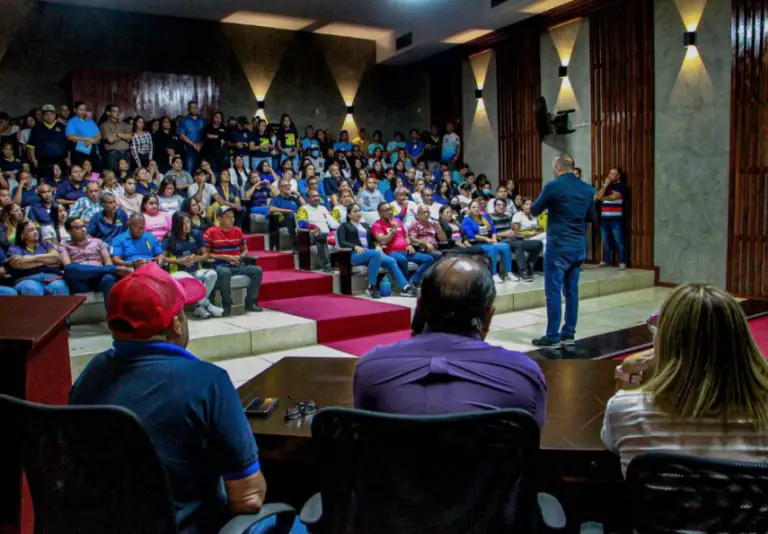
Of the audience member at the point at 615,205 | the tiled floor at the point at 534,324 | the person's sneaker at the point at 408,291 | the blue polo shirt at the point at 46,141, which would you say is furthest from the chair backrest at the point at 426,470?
the blue polo shirt at the point at 46,141

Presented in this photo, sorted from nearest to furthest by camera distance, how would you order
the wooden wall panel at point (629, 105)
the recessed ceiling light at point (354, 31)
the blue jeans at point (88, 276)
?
the blue jeans at point (88, 276)
the wooden wall panel at point (629, 105)
the recessed ceiling light at point (354, 31)

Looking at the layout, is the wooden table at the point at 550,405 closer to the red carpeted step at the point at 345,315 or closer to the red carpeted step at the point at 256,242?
the red carpeted step at the point at 345,315

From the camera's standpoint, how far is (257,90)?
36.9ft

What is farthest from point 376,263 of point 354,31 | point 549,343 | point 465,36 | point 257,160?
point 354,31

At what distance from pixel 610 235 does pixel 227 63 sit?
6836mm

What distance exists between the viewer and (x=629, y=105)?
27.5 feet

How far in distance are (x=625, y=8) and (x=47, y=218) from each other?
7255 mm

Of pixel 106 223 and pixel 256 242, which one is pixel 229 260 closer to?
pixel 106 223

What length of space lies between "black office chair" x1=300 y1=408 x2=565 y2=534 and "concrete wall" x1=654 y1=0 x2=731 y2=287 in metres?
7.38

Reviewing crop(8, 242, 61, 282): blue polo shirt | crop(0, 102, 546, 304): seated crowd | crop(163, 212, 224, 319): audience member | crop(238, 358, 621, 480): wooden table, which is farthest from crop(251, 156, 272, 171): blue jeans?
crop(238, 358, 621, 480): wooden table

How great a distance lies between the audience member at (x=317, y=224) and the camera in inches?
275

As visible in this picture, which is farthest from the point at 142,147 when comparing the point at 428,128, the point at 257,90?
the point at 428,128

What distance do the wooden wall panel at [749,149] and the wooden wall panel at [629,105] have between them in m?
1.04

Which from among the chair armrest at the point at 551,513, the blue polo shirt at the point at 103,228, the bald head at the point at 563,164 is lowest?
the chair armrest at the point at 551,513
